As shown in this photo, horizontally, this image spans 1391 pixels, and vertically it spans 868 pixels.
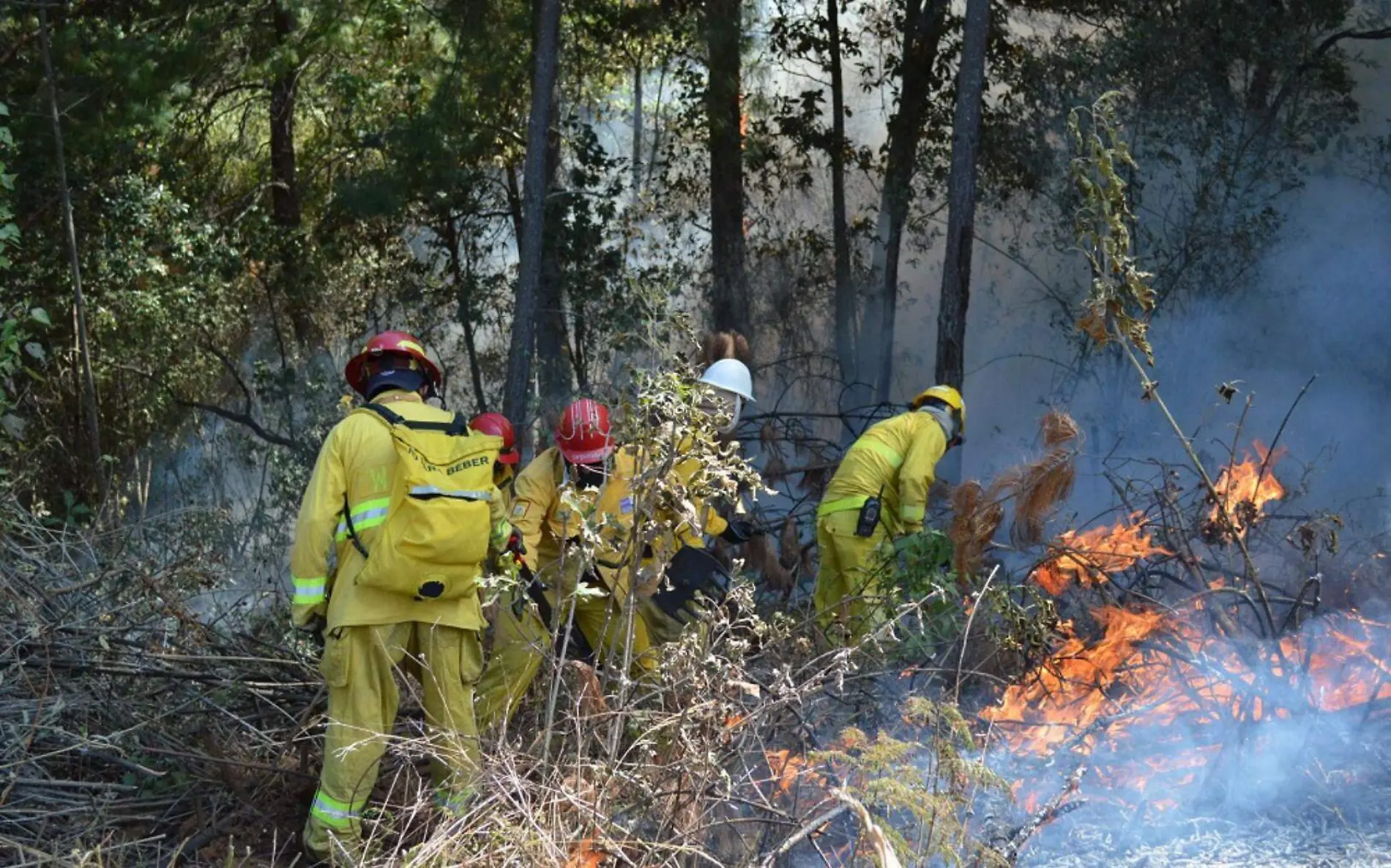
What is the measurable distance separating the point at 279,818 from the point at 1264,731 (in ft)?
11.8

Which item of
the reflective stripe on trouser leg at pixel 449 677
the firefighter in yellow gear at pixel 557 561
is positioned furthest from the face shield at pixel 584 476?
the reflective stripe on trouser leg at pixel 449 677

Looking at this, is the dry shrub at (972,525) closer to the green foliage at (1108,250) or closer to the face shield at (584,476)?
the green foliage at (1108,250)

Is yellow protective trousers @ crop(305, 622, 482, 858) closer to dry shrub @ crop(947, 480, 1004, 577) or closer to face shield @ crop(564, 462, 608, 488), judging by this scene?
face shield @ crop(564, 462, 608, 488)

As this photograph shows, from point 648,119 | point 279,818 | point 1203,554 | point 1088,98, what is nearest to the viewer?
point 279,818

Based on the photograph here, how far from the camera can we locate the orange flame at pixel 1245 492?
6.64 m

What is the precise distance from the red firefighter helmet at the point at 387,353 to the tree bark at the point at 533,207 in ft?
19.5

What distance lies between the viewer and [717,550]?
838cm

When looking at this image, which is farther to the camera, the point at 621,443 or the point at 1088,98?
the point at 1088,98

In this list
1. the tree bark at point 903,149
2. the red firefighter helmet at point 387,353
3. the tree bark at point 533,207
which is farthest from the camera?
the tree bark at point 903,149

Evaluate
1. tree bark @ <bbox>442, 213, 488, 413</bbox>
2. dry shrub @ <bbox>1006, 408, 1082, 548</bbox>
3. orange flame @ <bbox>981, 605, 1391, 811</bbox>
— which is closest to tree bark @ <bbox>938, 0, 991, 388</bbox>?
tree bark @ <bbox>442, 213, 488, 413</bbox>

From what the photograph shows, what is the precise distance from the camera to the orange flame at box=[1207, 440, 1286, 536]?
261 inches

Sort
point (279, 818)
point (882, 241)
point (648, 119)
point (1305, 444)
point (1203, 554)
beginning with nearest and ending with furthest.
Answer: point (279, 818)
point (1203, 554)
point (1305, 444)
point (882, 241)
point (648, 119)

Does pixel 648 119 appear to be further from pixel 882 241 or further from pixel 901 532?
pixel 901 532

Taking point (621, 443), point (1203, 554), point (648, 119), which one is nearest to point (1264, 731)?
point (1203, 554)
